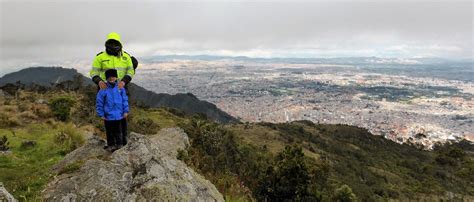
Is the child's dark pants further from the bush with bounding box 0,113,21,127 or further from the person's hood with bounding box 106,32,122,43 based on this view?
the bush with bounding box 0,113,21,127

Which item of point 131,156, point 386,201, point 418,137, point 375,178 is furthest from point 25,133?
point 418,137

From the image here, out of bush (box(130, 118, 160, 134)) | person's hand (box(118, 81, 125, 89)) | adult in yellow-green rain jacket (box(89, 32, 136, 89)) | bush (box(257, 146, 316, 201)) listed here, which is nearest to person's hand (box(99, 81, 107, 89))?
adult in yellow-green rain jacket (box(89, 32, 136, 89))

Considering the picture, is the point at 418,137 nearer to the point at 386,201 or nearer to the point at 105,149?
the point at 386,201

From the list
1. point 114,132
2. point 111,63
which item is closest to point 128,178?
point 114,132

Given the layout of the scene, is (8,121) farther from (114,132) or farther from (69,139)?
(114,132)

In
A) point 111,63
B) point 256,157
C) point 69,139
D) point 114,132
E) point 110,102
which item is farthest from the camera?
point 256,157

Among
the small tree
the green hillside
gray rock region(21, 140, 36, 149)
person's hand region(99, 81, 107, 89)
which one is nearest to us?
person's hand region(99, 81, 107, 89)

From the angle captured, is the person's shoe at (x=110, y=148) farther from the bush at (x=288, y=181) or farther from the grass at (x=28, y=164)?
the bush at (x=288, y=181)

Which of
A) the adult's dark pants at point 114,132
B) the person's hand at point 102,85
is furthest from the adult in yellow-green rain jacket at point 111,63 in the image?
the adult's dark pants at point 114,132
